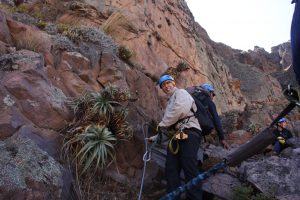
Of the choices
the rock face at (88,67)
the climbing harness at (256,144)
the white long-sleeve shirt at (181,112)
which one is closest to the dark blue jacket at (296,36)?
the climbing harness at (256,144)

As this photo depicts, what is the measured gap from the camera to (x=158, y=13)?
15523mm

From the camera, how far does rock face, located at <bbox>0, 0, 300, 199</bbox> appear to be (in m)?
6.48

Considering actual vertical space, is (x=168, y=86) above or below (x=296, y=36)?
below

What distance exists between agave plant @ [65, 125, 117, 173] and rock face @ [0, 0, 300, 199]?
1.14ft

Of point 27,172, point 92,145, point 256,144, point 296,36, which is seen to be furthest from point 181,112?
point 296,36

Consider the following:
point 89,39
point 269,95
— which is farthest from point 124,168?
point 269,95

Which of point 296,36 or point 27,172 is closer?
point 296,36

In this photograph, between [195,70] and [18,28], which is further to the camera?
[195,70]

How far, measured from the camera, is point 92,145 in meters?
6.62

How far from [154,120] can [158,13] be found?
763cm

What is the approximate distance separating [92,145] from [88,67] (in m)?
2.79

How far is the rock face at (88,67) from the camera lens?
6.48 m

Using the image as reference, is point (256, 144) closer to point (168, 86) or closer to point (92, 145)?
point (168, 86)

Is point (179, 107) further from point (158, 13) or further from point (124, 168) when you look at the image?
point (158, 13)
